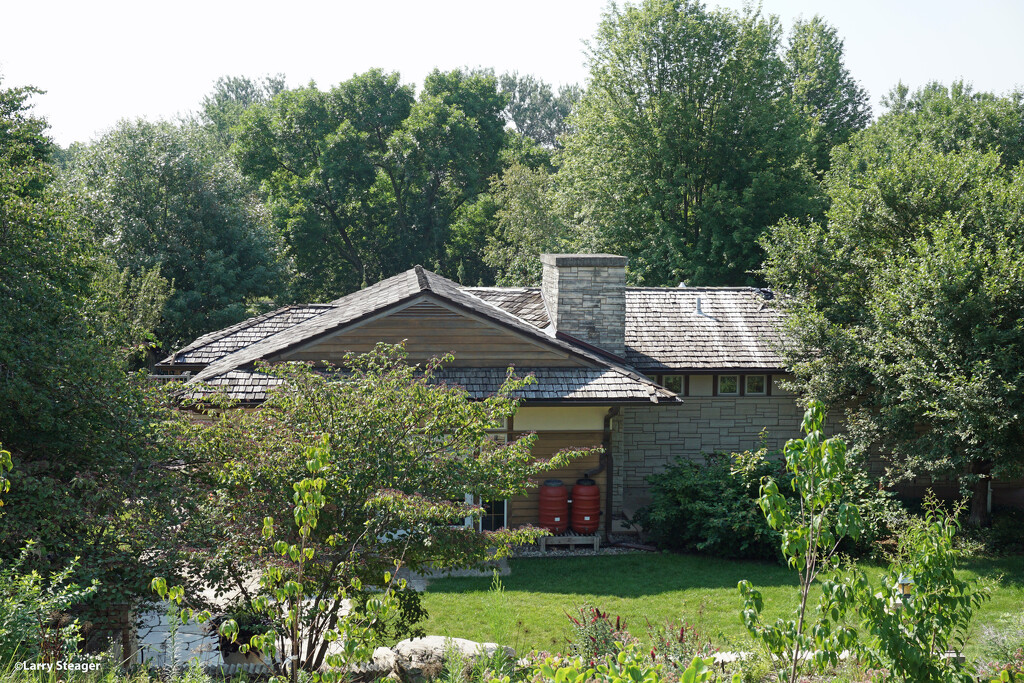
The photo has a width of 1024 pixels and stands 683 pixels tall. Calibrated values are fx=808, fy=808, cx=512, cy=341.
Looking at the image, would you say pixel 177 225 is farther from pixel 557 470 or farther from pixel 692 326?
pixel 557 470

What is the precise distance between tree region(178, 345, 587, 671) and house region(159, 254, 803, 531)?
4730 mm

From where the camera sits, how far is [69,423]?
8.24 meters

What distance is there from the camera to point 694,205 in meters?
28.9

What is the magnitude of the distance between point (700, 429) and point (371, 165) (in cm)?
2866

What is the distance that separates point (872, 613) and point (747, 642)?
4.14 m

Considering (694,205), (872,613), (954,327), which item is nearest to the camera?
(872,613)

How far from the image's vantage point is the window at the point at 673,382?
56.7 ft

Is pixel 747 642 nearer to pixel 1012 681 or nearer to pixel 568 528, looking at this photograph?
pixel 1012 681

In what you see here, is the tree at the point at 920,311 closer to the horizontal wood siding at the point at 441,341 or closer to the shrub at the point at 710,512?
the shrub at the point at 710,512

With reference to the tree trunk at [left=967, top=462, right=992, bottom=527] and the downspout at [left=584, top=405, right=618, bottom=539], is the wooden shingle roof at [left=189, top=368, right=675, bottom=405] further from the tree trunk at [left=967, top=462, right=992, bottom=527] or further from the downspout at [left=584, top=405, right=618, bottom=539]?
the tree trunk at [left=967, top=462, right=992, bottom=527]

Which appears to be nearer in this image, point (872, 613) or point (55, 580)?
point (872, 613)

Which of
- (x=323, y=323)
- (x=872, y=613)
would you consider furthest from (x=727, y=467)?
(x=872, y=613)

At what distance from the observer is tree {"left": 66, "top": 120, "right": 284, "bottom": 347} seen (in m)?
28.2

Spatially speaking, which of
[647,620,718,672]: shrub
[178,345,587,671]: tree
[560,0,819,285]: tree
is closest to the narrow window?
[178,345,587,671]: tree
